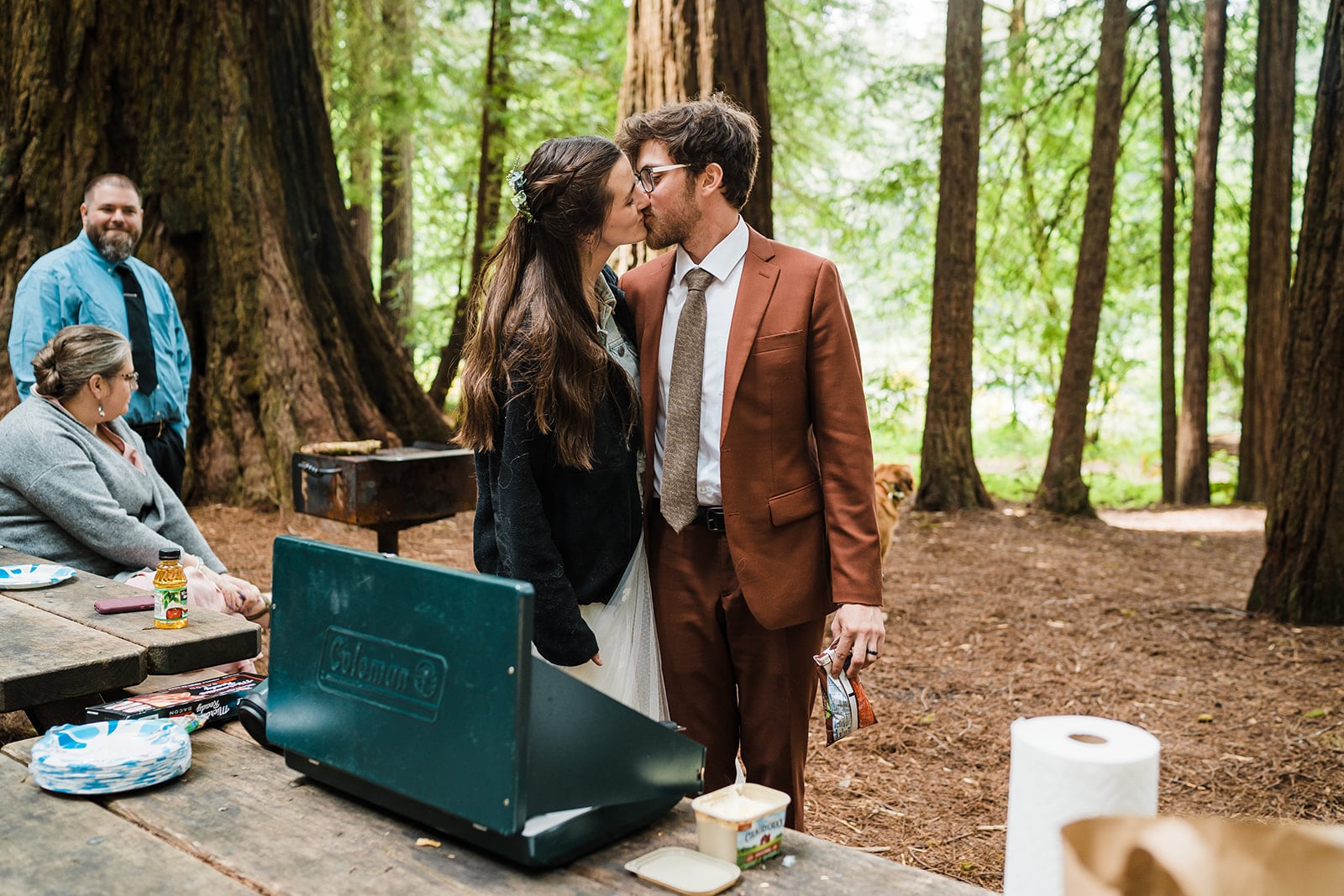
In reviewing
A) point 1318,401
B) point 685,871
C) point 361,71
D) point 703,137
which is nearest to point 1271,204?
point 1318,401

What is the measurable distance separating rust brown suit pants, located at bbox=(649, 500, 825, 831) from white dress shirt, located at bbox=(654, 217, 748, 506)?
13 centimetres

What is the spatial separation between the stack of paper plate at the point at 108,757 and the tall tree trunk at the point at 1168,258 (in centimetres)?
1261

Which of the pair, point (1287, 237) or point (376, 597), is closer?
point (376, 597)

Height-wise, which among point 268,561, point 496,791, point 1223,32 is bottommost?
point 268,561

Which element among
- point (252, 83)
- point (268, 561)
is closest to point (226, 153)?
point (252, 83)

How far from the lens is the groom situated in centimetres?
249

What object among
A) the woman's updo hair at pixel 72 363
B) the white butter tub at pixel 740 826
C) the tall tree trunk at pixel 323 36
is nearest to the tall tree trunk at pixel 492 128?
the tall tree trunk at pixel 323 36

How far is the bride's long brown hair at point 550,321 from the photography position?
226 cm

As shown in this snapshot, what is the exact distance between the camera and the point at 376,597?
157cm

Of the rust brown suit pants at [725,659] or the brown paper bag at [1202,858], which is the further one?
the rust brown suit pants at [725,659]

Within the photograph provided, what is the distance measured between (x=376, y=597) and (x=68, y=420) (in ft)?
8.79

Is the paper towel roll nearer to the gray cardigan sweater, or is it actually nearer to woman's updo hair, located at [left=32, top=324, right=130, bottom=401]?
the gray cardigan sweater

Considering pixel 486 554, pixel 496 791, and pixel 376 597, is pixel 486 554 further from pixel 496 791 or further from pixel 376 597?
pixel 496 791

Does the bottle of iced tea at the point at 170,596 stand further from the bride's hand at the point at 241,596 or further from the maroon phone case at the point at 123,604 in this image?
the bride's hand at the point at 241,596
